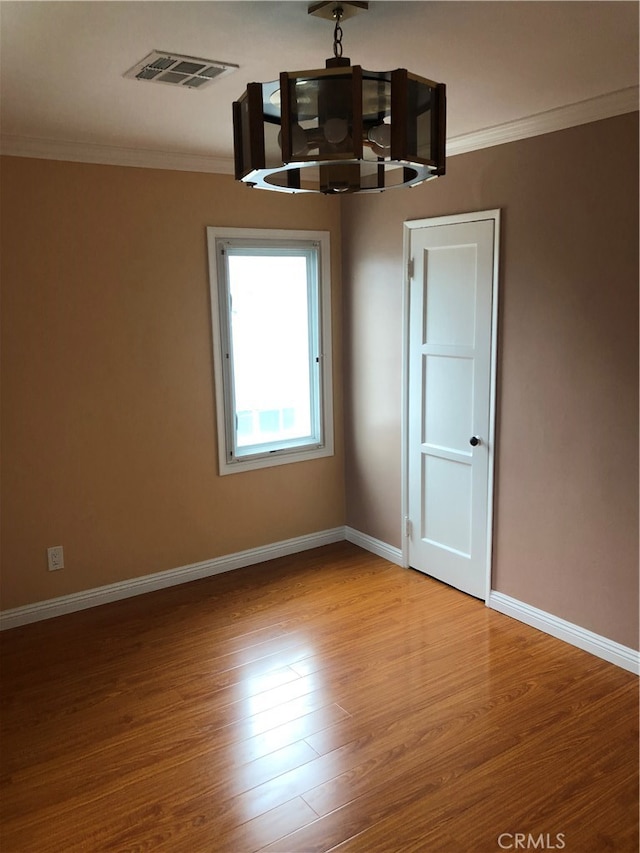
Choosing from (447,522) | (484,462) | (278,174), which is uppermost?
(278,174)

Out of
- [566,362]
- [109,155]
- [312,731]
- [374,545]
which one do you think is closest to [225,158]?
[109,155]

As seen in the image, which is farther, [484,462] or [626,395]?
[484,462]

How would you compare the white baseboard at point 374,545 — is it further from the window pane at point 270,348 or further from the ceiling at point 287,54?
the ceiling at point 287,54

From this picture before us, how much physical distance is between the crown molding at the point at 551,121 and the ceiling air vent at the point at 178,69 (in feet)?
4.83

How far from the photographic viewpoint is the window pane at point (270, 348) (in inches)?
165

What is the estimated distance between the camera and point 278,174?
6.46 feet

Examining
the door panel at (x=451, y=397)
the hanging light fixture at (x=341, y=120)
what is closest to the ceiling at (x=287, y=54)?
the hanging light fixture at (x=341, y=120)

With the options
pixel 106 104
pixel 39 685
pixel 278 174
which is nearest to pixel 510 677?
pixel 39 685

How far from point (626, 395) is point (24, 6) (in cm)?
258

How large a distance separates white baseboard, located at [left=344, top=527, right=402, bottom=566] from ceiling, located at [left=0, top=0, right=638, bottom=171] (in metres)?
2.52

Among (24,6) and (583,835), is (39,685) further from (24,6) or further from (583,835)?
(24,6)
